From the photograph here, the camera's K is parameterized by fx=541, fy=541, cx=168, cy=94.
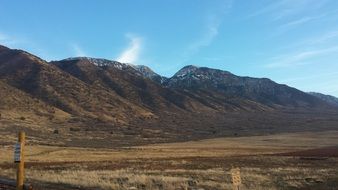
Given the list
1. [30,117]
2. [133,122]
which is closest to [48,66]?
[133,122]

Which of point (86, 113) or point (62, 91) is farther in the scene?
point (62, 91)

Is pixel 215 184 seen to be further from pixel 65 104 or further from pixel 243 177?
pixel 65 104

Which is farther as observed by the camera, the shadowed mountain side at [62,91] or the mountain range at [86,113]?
the shadowed mountain side at [62,91]

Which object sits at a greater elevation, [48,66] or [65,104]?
[48,66]

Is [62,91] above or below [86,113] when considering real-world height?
above

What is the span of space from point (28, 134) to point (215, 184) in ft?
222

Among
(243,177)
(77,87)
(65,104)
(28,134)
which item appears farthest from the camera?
(77,87)

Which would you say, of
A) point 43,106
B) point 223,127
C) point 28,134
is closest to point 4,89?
point 43,106

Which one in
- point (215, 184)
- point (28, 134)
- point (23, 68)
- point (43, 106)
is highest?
point (23, 68)

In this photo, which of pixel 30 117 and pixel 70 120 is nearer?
pixel 30 117

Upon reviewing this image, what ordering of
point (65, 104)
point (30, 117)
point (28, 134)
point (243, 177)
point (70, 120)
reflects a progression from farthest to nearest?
point (65, 104)
point (70, 120)
point (30, 117)
point (28, 134)
point (243, 177)

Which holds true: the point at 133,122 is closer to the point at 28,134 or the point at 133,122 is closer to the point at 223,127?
the point at 223,127

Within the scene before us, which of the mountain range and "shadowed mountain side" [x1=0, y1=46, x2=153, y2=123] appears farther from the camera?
"shadowed mountain side" [x1=0, y1=46, x2=153, y2=123]

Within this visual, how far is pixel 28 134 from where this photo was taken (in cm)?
8962
